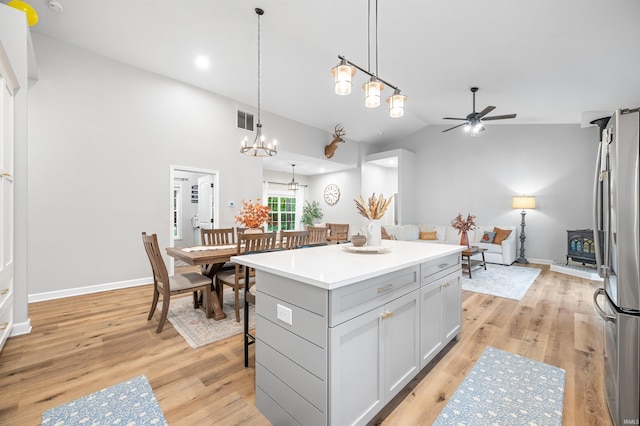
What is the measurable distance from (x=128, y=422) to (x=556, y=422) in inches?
93.8

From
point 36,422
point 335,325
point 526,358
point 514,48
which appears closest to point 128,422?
point 36,422

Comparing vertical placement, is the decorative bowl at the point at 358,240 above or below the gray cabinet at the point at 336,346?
above

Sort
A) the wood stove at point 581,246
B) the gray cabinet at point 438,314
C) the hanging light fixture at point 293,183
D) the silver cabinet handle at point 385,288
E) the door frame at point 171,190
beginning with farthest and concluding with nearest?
the hanging light fixture at point 293,183 < the wood stove at point 581,246 < the door frame at point 171,190 < the gray cabinet at point 438,314 < the silver cabinet handle at point 385,288

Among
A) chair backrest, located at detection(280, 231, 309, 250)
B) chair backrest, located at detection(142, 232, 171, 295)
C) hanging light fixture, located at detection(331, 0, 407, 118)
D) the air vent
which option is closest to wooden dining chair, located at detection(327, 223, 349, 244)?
the air vent

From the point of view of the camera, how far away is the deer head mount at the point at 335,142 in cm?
695

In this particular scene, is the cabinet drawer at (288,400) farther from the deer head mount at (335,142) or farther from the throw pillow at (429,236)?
the throw pillow at (429,236)

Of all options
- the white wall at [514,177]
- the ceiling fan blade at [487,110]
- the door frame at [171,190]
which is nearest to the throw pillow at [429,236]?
the white wall at [514,177]

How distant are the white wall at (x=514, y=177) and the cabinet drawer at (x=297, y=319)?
23.4 ft

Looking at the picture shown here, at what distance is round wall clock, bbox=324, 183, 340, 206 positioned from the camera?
30.0ft

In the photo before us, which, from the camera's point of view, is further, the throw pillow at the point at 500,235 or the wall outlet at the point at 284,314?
the throw pillow at the point at 500,235

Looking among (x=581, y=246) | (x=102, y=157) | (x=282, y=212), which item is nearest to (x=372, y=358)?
(x=102, y=157)

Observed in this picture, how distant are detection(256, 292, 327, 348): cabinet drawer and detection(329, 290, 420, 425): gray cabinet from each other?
2.4 inches

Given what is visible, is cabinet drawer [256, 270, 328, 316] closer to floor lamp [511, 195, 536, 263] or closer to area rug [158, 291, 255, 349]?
area rug [158, 291, 255, 349]

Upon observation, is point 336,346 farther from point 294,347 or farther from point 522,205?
point 522,205
